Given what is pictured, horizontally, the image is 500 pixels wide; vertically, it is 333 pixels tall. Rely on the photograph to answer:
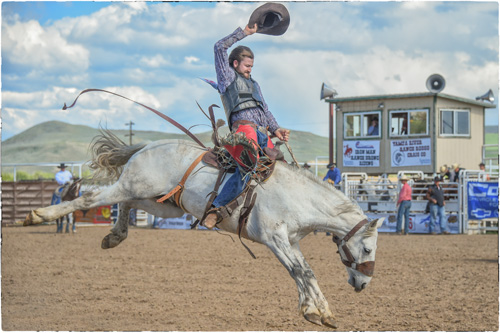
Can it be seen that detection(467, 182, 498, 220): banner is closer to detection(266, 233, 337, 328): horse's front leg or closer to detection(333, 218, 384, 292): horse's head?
detection(333, 218, 384, 292): horse's head

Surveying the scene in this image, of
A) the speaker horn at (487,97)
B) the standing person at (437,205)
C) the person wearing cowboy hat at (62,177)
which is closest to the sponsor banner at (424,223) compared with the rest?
the standing person at (437,205)

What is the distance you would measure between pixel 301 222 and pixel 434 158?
77.8ft

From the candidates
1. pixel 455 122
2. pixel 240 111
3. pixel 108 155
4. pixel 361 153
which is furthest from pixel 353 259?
pixel 455 122

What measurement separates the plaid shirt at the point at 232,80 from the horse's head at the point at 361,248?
3.96ft

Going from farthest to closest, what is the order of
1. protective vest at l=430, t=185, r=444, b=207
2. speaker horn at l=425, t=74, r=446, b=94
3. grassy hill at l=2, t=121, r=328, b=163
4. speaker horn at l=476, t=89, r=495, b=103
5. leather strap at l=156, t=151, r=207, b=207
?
grassy hill at l=2, t=121, r=328, b=163 < speaker horn at l=476, t=89, r=495, b=103 < speaker horn at l=425, t=74, r=446, b=94 < protective vest at l=430, t=185, r=444, b=207 < leather strap at l=156, t=151, r=207, b=207

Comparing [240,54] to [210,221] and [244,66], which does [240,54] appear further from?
[210,221]

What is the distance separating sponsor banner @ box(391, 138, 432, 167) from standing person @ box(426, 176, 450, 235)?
7101 millimetres

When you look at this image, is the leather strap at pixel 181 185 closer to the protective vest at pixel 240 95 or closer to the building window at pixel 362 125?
the protective vest at pixel 240 95

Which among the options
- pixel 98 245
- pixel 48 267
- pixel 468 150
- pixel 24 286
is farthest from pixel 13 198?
pixel 468 150

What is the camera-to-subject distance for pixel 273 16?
5.27 meters

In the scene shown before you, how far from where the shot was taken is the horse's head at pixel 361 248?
5.74 meters

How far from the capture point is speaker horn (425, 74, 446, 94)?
1089 inches

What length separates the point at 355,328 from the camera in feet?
27.6

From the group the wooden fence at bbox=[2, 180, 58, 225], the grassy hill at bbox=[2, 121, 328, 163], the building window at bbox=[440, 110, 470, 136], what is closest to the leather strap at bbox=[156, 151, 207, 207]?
the wooden fence at bbox=[2, 180, 58, 225]
